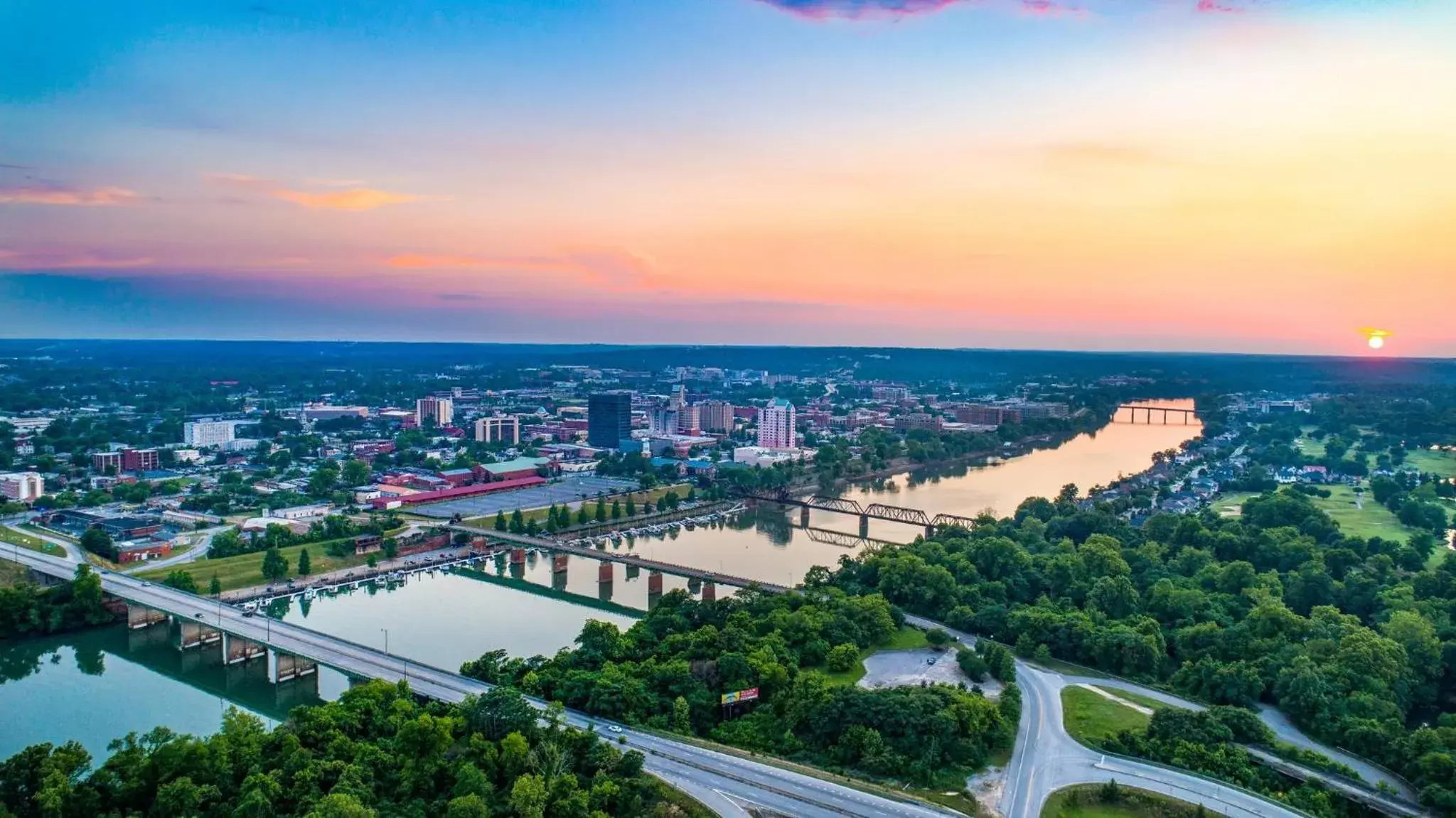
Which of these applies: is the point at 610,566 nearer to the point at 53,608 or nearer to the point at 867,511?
the point at 867,511

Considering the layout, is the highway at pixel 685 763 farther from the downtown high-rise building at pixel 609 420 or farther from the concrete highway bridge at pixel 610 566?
the downtown high-rise building at pixel 609 420

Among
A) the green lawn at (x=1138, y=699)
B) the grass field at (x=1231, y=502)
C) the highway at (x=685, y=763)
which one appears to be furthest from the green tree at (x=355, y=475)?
the grass field at (x=1231, y=502)

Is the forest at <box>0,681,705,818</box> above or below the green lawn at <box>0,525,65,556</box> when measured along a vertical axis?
above

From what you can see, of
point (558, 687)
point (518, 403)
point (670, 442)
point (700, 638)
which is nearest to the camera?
point (558, 687)

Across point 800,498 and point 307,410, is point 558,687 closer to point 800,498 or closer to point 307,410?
point 800,498

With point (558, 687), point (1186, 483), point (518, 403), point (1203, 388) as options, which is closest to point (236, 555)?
point (558, 687)

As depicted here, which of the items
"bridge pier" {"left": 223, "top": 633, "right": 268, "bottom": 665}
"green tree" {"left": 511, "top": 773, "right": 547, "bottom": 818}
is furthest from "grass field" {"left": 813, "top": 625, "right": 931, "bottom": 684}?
"bridge pier" {"left": 223, "top": 633, "right": 268, "bottom": 665}

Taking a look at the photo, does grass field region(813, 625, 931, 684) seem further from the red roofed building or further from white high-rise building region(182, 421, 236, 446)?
white high-rise building region(182, 421, 236, 446)
